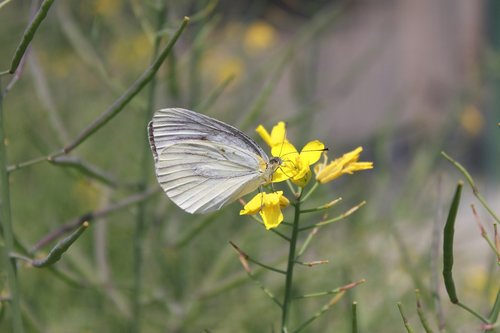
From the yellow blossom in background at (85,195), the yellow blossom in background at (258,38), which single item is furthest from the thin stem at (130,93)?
the yellow blossom in background at (258,38)

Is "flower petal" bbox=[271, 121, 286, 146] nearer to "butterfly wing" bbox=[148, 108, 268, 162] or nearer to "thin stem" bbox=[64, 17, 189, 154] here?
"butterfly wing" bbox=[148, 108, 268, 162]

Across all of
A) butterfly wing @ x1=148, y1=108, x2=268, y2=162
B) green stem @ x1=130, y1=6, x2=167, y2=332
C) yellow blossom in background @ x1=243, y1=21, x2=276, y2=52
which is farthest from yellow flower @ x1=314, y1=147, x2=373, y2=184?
yellow blossom in background @ x1=243, y1=21, x2=276, y2=52

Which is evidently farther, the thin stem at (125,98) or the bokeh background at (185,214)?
the bokeh background at (185,214)

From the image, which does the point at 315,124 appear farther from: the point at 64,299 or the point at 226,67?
the point at 226,67

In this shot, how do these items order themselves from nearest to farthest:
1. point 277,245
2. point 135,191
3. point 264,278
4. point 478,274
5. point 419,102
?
point 135,191 → point 264,278 → point 277,245 → point 478,274 → point 419,102

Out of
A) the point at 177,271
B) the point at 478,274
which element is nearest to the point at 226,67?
the point at 478,274

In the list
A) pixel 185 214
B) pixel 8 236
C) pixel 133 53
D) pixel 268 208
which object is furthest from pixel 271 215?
pixel 133 53

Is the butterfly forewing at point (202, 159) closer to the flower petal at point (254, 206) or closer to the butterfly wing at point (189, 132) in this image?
the butterfly wing at point (189, 132)
